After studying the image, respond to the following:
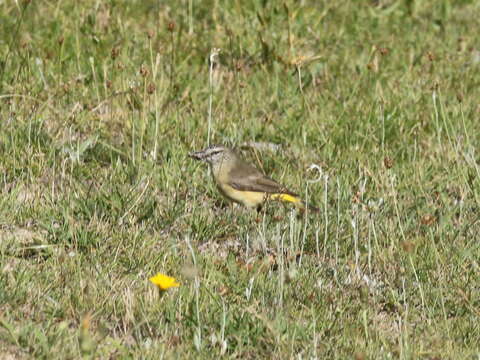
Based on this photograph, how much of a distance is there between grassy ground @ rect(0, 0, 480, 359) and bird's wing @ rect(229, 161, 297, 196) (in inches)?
7.3

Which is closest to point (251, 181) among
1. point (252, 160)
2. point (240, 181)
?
point (240, 181)

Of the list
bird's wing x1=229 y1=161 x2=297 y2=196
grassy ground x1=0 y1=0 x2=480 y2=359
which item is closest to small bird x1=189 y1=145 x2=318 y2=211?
bird's wing x1=229 y1=161 x2=297 y2=196

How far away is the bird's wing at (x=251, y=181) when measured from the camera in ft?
24.4

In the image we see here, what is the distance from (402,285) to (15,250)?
2086 mm

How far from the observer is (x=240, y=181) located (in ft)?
24.7

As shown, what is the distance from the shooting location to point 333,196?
297 inches

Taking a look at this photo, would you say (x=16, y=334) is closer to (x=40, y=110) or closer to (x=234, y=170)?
(x=234, y=170)

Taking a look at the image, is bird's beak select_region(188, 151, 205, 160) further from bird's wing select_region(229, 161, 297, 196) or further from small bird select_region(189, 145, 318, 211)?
bird's wing select_region(229, 161, 297, 196)

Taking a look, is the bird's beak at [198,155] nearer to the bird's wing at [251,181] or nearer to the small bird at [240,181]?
the small bird at [240,181]

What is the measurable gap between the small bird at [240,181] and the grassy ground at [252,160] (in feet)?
0.45

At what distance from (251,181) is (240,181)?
0.51ft

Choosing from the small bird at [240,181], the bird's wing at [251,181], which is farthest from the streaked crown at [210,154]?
the bird's wing at [251,181]

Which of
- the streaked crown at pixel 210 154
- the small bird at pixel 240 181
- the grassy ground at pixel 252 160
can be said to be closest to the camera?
the grassy ground at pixel 252 160

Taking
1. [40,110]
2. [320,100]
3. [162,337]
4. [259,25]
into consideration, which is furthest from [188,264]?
[259,25]
